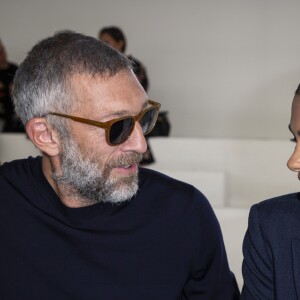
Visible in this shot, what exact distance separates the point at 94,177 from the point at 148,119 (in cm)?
20

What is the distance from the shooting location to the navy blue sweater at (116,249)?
1409 millimetres

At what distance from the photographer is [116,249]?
1423mm

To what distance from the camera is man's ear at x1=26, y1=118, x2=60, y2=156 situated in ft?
4.73

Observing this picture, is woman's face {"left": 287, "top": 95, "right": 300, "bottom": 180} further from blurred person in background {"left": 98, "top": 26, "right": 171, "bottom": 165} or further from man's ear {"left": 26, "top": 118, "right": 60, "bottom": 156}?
blurred person in background {"left": 98, "top": 26, "right": 171, "bottom": 165}

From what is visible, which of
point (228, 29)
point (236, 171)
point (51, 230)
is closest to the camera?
point (51, 230)

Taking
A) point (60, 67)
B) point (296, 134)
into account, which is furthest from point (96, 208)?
point (296, 134)

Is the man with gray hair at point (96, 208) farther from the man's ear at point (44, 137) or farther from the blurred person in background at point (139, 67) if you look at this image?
the blurred person in background at point (139, 67)

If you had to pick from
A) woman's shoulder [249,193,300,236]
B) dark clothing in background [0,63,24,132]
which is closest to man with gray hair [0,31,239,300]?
woman's shoulder [249,193,300,236]

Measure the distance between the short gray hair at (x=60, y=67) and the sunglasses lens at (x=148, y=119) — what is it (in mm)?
122

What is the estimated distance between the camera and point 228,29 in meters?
6.00

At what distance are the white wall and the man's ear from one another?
4.81 metres

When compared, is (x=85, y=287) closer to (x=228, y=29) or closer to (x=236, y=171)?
(x=236, y=171)

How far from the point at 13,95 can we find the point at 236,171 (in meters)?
3.22

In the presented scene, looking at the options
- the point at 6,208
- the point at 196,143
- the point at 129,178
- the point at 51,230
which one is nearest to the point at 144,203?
the point at 129,178
